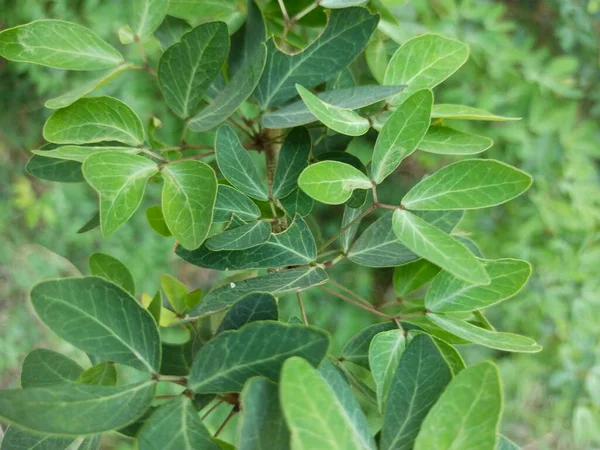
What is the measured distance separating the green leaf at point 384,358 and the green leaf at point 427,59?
0.24 m

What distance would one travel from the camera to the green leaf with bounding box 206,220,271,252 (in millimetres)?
465

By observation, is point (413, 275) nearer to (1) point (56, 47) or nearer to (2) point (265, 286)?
(2) point (265, 286)

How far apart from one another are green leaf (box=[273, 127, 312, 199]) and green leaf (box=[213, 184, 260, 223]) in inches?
1.4

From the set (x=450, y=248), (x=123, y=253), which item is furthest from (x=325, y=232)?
(x=450, y=248)

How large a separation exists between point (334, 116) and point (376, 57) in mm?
307

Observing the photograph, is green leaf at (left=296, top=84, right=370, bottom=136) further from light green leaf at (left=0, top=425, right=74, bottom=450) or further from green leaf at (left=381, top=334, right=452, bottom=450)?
light green leaf at (left=0, top=425, right=74, bottom=450)

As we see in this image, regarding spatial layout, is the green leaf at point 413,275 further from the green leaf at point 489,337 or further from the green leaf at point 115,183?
the green leaf at point 115,183

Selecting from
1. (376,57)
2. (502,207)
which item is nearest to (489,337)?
(376,57)

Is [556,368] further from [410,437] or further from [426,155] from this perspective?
[410,437]

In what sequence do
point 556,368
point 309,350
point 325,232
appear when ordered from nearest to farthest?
1. point 309,350
2. point 325,232
3. point 556,368

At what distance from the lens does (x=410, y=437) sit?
397 millimetres

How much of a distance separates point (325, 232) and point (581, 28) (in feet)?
3.62

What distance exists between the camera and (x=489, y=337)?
47 cm

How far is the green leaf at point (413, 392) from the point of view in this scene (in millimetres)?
399
